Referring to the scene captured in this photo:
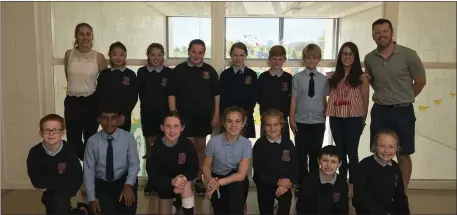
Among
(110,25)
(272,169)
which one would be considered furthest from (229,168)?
(110,25)

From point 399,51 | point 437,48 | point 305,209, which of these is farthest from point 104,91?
point 437,48

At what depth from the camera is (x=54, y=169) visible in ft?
8.76

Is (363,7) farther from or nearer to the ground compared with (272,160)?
farther from the ground

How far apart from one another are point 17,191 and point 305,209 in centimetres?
259

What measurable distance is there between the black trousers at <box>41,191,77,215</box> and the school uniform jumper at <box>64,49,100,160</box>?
0.75 meters

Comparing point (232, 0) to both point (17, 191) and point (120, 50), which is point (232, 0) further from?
point (17, 191)

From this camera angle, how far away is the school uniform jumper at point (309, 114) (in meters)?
3.38

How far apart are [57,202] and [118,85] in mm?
1097

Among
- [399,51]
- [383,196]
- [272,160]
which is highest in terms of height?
[399,51]

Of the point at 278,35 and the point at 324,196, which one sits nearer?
the point at 324,196

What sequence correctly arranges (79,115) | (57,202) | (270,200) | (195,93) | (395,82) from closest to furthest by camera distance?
(57,202)
(270,200)
(395,82)
(79,115)
(195,93)

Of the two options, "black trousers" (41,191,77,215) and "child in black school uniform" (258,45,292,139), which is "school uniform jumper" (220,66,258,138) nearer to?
"child in black school uniform" (258,45,292,139)

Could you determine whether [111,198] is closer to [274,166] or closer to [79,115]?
[79,115]

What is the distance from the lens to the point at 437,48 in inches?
152
